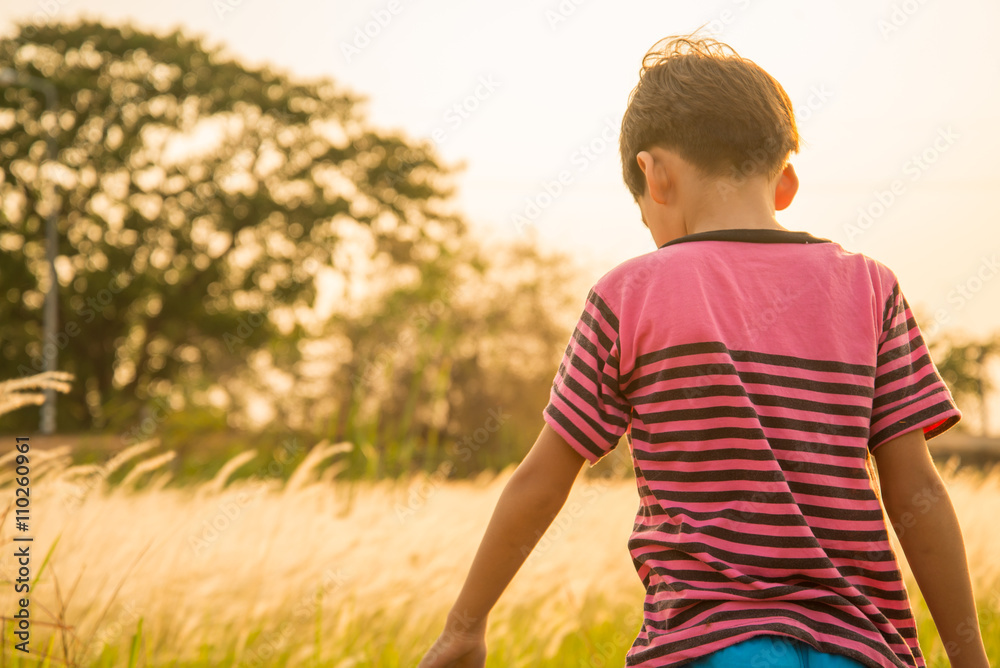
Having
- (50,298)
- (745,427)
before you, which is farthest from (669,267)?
(50,298)

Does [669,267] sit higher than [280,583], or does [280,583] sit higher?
[669,267]

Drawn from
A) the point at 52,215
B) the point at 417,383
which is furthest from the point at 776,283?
the point at 52,215

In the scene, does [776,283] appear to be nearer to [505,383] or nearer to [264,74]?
[264,74]

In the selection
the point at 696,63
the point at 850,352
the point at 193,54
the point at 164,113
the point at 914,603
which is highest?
the point at 193,54

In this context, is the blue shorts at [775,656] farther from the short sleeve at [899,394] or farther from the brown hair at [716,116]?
the brown hair at [716,116]

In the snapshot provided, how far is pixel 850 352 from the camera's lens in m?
1.30

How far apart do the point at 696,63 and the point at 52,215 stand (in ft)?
67.2

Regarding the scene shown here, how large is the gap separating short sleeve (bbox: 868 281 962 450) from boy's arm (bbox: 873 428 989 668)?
1.0 inches

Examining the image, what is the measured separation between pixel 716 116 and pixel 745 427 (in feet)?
1.73

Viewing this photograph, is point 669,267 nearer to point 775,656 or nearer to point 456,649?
point 775,656

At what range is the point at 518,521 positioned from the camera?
1.33m

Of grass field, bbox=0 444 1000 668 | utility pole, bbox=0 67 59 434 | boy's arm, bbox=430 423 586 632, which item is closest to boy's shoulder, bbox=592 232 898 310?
boy's arm, bbox=430 423 586 632

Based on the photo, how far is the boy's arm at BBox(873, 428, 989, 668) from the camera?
1.38 metres

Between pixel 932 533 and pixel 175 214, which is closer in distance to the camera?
pixel 932 533
